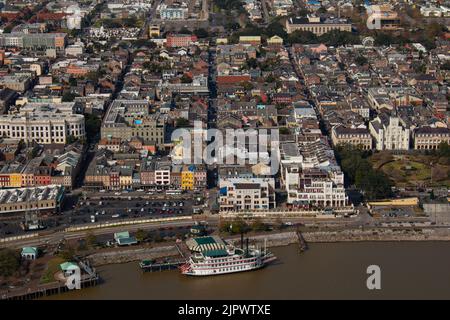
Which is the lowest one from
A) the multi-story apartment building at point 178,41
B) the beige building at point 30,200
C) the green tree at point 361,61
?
the beige building at point 30,200

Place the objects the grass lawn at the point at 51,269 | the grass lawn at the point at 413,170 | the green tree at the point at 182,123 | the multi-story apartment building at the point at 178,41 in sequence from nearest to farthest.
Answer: the grass lawn at the point at 51,269, the grass lawn at the point at 413,170, the green tree at the point at 182,123, the multi-story apartment building at the point at 178,41

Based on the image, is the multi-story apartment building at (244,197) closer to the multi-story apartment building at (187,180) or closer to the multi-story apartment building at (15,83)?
the multi-story apartment building at (187,180)

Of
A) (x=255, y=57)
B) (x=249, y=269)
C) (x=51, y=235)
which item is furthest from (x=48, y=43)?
(x=249, y=269)

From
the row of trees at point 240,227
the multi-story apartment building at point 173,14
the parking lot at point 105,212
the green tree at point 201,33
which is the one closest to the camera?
the row of trees at point 240,227

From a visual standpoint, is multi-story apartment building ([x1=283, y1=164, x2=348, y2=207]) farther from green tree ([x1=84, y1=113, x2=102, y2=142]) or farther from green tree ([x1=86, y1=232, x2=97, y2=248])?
green tree ([x1=84, y1=113, x2=102, y2=142])

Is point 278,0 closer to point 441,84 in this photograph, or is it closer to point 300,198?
point 441,84

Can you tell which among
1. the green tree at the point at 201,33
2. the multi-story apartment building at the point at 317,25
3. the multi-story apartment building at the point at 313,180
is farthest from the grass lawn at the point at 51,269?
the multi-story apartment building at the point at 317,25
